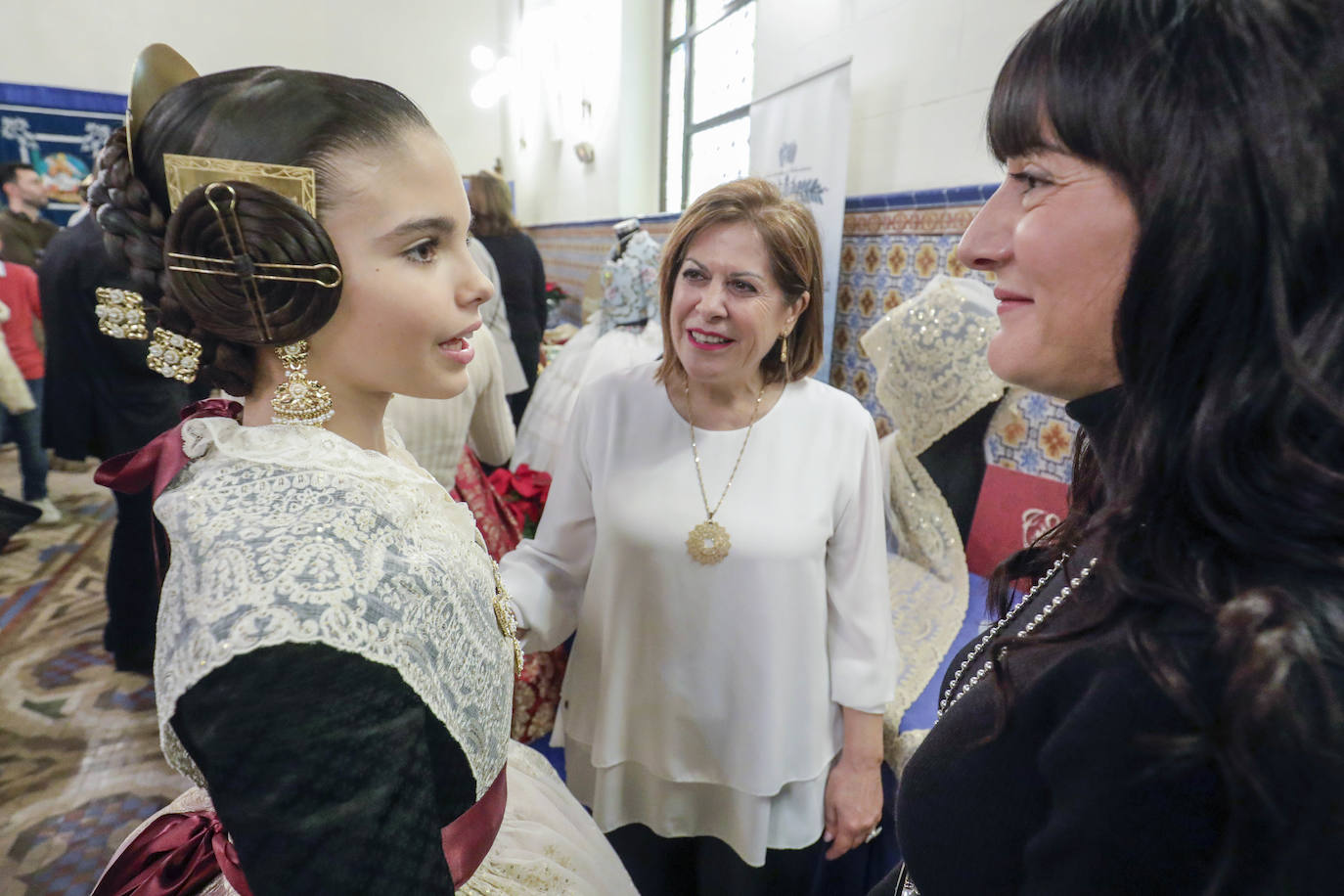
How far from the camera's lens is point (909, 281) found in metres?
2.62

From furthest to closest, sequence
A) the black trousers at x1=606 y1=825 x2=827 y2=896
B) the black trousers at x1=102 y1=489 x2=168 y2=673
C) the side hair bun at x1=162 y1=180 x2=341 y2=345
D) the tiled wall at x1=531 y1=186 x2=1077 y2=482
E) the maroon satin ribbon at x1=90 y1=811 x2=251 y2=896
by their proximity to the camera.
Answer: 1. the black trousers at x1=102 y1=489 x2=168 y2=673
2. the tiled wall at x1=531 y1=186 x2=1077 y2=482
3. the black trousers at x1=606 y1=825 x2=827 y2=896
4. the maroon satin ribbon at x1=90 y1=811 x2=251 y2=896
5. the side hair bun at x1=162 y1=180 x2=341 y2=345

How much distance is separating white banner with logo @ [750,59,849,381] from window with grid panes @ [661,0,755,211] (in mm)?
1362

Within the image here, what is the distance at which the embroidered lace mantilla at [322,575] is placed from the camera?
578 mm

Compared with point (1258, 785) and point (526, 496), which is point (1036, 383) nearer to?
point (1258, 785)

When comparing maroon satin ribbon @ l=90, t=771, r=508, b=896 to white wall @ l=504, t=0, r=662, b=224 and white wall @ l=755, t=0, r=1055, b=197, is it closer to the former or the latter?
white wall @ l=755, t=0, r=1055, b=197

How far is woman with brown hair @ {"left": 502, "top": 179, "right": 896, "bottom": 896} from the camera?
1.34m

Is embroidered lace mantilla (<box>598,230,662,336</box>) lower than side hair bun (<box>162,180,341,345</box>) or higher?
lower

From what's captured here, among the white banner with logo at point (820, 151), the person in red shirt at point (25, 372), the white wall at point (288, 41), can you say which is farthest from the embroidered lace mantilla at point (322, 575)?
the white wall at point (288, 41)

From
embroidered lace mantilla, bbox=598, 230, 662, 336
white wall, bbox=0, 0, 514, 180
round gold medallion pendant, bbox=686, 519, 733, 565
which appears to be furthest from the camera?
white wall, bbox=0, 0, 514, 180

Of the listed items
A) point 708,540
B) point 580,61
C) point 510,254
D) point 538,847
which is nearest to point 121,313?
point 538,847

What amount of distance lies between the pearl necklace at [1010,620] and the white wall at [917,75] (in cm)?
173

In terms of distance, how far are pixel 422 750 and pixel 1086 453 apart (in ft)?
2.71

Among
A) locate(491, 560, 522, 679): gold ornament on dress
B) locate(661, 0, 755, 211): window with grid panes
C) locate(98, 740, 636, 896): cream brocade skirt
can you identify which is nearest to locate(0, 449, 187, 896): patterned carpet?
locate(98, 740, 636, 896): cream brocade skirt

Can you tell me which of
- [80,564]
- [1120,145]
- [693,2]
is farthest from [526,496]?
[693,2]
